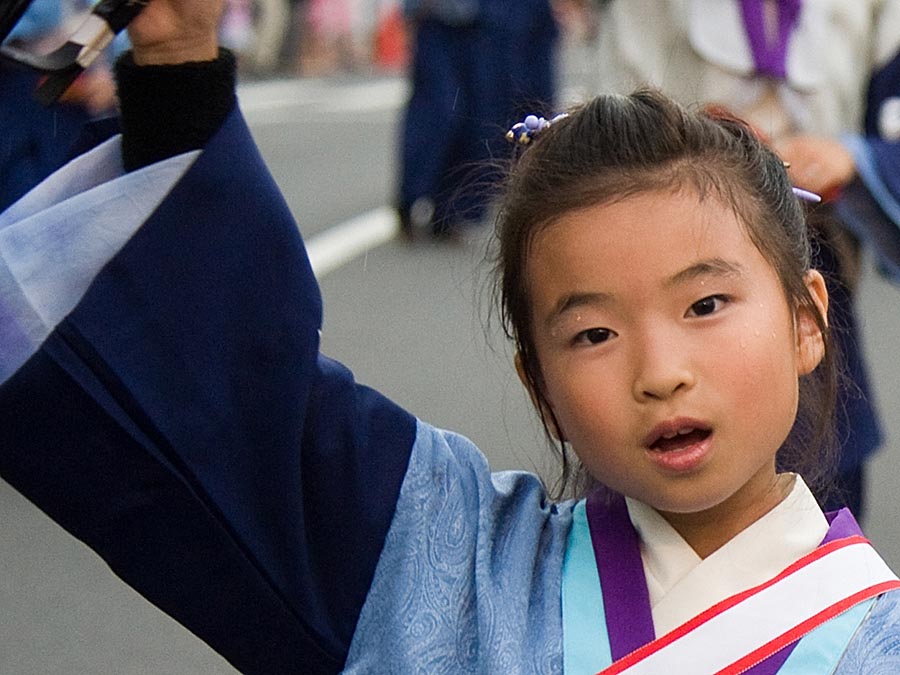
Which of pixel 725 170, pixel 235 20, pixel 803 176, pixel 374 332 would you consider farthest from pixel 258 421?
pixel 235 20

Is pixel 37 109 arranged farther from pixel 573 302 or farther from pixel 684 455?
pixel 684 455

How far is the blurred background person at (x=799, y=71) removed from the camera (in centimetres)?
288

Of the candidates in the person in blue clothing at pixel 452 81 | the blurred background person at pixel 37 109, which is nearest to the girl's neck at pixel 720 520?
the blurred background person at pixel 37 109

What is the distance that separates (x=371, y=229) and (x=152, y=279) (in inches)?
275

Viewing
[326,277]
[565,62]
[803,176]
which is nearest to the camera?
[803,176]

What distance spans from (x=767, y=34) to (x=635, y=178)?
3.58 feet

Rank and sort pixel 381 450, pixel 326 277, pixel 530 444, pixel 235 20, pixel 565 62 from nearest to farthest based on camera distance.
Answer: pixel 381 450, pixel 530 444, pixel 326 277, pixel 235 20, pixel 565 62

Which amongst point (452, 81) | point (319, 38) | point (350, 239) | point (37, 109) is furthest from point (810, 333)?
point (319, 38)

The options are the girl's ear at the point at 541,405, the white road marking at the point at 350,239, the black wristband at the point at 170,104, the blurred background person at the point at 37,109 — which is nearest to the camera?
the black wristband at the point at 170,104

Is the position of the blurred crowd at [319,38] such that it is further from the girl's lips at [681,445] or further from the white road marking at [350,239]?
the girl's lips at [681,445]

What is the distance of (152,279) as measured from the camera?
176 cm

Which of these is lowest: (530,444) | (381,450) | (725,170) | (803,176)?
(530,444)

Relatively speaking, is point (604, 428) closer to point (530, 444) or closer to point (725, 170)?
point (725, 170)

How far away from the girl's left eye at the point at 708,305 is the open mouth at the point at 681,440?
107 millimetres
